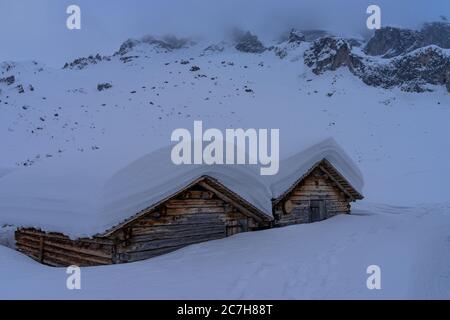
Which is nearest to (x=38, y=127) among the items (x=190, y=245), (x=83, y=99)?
(x=83, y=99)

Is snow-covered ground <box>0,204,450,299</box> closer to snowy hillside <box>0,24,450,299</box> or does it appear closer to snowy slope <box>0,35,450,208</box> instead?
snowy hillside <box>0,24,450,299</box>

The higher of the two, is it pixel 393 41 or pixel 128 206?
pixel 393 41

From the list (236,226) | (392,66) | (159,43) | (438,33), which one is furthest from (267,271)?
(438,33)

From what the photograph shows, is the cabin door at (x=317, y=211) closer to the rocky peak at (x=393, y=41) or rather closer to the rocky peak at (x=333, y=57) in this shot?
the rocky peak at (x=333, y=57)

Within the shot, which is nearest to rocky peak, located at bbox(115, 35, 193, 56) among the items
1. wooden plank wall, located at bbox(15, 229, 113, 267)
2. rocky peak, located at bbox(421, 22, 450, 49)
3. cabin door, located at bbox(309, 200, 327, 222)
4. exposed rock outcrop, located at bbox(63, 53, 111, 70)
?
exposed rock outcrop, located at bbox(63, 53, 111, 70)

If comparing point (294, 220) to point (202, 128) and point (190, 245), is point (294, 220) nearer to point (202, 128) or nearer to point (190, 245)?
point (190, 245)

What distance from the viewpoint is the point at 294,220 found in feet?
49.9

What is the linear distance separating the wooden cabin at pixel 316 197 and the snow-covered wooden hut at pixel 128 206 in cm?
59

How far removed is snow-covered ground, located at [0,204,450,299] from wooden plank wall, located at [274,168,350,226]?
1787mm

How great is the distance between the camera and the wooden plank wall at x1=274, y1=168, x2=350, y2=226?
49.1 ft

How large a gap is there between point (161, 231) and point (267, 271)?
3.09m

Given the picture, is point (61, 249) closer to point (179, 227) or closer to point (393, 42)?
point (179, 227)

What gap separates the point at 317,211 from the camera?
1650 cm
